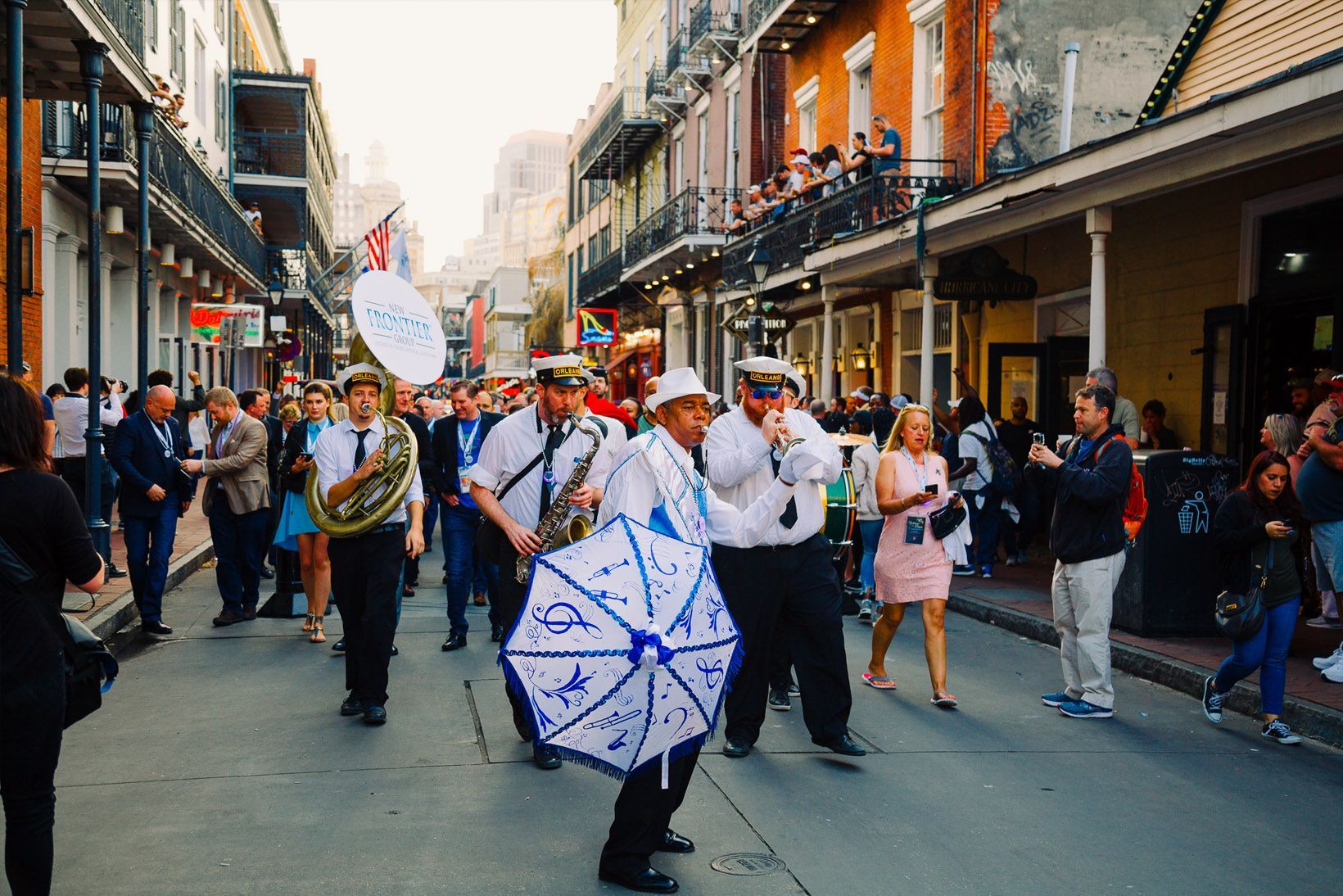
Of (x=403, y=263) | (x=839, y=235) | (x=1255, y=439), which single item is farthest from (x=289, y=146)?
(x=1255, y=439)

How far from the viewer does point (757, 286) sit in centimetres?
2053

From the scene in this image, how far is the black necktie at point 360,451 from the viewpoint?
715 centimetres

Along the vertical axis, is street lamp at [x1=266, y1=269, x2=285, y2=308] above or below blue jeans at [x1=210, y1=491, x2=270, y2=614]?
above

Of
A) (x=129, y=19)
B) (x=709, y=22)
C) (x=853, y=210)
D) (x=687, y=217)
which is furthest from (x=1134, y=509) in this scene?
(x=709, y=22)

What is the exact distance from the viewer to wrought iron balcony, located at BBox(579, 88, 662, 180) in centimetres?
3438

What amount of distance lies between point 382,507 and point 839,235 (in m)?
11.2

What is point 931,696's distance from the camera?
755 centimetres

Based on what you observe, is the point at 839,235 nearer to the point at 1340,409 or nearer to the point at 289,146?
the point at 1340,409

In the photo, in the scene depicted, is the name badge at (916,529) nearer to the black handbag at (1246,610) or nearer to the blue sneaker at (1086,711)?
the blue sneaker at (1086,711)

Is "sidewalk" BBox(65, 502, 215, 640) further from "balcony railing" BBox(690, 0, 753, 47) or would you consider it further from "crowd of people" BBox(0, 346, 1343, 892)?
"balcony railing" BBox(690, 0, 753, 47)

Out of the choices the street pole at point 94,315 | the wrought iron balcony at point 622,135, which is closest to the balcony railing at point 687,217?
the wrought iron balcony at point 622,135

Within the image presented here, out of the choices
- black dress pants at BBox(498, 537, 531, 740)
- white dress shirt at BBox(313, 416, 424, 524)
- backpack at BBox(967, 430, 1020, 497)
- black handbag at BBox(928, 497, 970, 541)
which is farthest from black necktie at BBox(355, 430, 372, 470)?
backpack at BBox(967, 430, 1020, 497)

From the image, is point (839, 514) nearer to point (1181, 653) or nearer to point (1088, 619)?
point (1088, 619)

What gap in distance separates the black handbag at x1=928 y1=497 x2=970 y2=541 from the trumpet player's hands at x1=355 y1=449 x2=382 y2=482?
10.5ft
